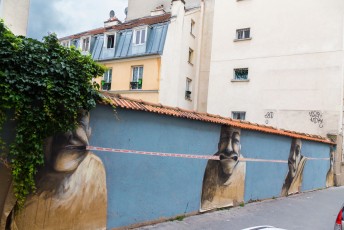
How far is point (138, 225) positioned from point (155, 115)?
2270 millimetres

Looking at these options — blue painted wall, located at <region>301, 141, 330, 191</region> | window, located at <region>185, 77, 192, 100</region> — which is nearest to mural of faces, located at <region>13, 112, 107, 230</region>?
blue painted wall, located at <region>301, 141, 330, 191</region>

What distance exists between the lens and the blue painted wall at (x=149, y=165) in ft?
22.0

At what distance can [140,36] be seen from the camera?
2656 cm

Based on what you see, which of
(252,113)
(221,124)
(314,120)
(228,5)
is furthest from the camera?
(228,5)

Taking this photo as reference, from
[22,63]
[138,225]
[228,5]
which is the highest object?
[228,5]

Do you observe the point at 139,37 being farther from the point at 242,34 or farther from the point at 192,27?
the point at 242,34

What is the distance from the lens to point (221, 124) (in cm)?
1002

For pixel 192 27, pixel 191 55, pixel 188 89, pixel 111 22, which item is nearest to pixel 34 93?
pixel 188 89

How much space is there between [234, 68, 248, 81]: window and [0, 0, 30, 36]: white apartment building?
49.6ft

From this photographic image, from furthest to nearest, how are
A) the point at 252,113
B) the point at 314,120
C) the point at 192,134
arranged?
1. the point at 252,113
2. the point at 314,120
3. the point at 192,134

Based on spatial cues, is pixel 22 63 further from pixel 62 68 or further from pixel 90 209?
pixel 90 209

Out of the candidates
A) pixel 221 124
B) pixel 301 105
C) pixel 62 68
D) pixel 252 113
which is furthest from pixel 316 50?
pixel 62 68

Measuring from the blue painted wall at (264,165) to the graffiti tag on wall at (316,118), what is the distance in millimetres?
8352

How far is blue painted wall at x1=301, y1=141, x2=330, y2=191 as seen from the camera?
55.2 feet
